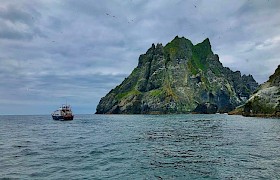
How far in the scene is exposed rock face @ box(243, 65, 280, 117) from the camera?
139025mm

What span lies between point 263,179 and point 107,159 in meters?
17.4

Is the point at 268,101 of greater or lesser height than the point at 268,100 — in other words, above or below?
below

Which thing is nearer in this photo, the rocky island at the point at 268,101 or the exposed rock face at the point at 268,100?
the exposed rock face at the point at 268,100

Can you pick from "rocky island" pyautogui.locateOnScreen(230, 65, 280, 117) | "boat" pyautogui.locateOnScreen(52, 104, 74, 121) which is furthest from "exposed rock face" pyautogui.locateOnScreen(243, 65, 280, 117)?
"boat" pyautogui.locateOnScreen(52, 104, 74, 121)

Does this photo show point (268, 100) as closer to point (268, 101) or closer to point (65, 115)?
point (268, 101)

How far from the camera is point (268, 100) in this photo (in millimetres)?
141500

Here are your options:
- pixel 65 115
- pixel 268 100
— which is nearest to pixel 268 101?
pixel 268 100

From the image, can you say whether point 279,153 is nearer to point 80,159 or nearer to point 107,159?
point 107,159

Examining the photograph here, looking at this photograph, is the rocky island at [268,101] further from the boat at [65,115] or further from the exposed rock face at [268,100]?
the boat at [65,115]

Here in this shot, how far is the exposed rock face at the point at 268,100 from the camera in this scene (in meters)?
139

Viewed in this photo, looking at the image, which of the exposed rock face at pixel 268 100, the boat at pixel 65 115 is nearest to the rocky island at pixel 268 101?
the exposed rock face at pixel 268 100

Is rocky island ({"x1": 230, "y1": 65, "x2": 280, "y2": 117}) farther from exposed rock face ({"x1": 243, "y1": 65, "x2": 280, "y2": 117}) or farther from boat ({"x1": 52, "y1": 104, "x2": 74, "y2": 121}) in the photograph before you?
boat ({"x1": 52, "y1": 104, "x2": 74, "y2": 121})

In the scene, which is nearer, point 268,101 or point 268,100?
point 268,101

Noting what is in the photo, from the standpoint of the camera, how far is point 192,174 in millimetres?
24625
